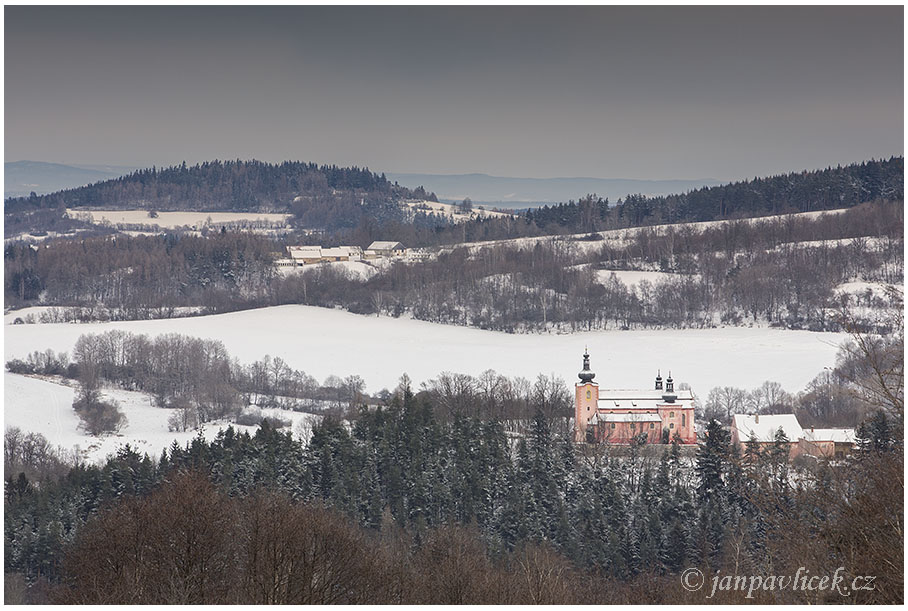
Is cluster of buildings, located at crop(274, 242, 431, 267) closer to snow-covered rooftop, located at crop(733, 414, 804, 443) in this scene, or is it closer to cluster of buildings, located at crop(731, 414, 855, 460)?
snow-covered rooftop, located at crop(733, 414, 804, 443)

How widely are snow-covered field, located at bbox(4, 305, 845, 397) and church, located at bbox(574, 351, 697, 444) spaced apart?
134 inches

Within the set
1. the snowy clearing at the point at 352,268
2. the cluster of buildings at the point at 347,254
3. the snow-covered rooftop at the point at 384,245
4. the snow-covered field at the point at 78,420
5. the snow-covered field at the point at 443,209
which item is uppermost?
the snow-covered field at the point at 443,209

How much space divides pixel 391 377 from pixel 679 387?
30.9ft

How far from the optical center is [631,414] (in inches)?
858

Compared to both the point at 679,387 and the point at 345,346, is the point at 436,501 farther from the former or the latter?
the point at 345,346

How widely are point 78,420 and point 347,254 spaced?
33.8 metres

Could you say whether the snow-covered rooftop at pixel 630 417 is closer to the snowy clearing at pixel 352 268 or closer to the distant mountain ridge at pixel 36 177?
the distant mountain ridge at pixel 36 177

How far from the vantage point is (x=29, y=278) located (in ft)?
145

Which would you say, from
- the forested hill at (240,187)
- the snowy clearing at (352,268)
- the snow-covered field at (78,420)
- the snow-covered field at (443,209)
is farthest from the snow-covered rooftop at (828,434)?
the forested hill at (240,187)

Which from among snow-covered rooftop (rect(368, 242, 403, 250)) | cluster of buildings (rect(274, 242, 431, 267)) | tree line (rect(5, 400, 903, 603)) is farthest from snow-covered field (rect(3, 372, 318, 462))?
snow-covered rooftop (rect(368, 242, 403, 250))

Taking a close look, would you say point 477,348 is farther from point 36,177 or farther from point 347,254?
point 347,254

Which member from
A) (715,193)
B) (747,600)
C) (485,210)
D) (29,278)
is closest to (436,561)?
(747,600)

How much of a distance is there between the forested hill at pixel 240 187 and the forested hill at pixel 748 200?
28.6 metres

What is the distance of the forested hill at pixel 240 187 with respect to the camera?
80438mm
